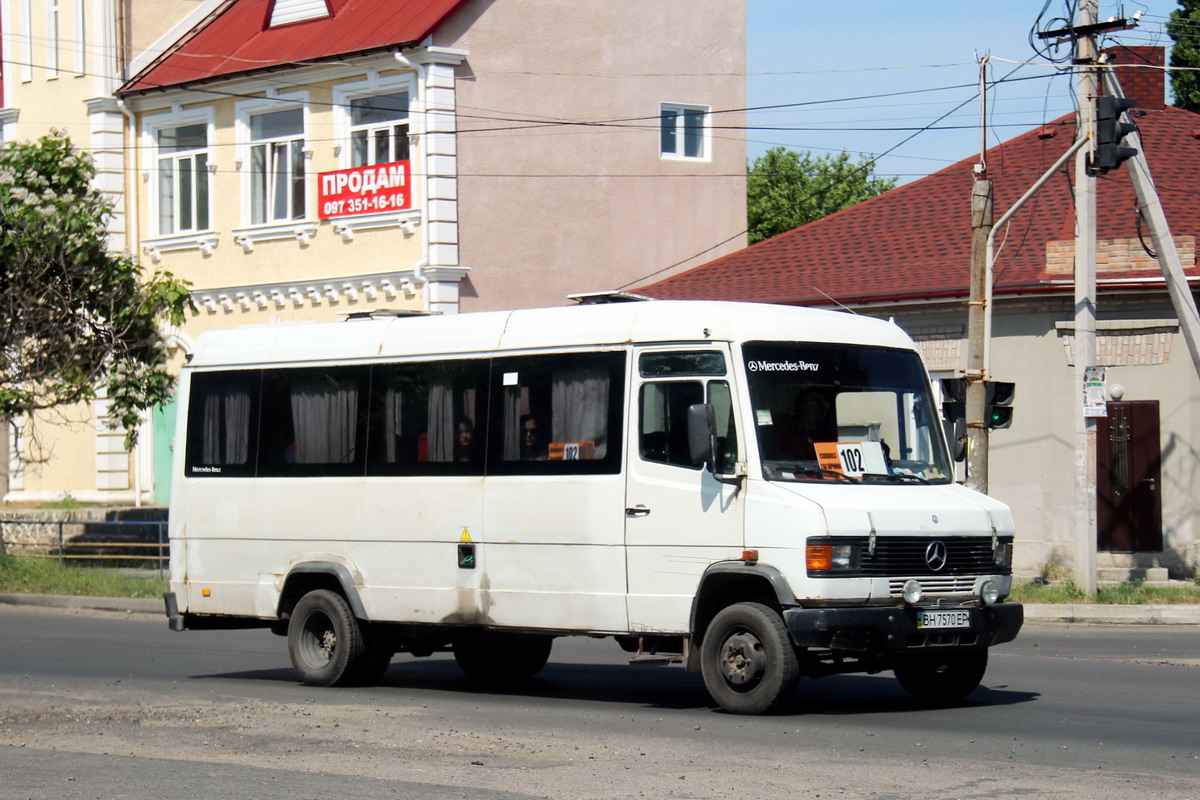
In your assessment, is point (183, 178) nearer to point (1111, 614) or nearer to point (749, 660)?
point (1111, 614)

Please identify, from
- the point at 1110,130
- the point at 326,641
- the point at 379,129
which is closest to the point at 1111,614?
the point at 1110,130

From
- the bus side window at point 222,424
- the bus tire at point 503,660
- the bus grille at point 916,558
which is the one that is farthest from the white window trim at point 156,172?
the bus grille at point 916,558

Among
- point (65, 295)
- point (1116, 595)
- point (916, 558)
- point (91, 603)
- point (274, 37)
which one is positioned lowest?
point (91, 603)

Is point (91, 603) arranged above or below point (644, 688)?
below

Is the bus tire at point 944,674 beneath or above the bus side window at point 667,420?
beneath

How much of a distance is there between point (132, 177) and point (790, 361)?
25.6 metres

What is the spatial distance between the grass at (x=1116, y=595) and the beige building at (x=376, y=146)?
12155 mm

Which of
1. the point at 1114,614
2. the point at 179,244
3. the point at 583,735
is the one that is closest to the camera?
the point at 583,735

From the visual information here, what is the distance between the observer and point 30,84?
36188mm

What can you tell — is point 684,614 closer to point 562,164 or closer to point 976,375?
point 976,375

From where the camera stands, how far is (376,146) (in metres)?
31.2

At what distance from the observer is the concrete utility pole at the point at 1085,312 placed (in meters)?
21.8

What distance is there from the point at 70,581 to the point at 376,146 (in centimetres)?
958

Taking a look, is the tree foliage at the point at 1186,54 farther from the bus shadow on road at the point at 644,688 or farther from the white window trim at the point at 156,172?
the bus shadow on road at the point at 644,688
